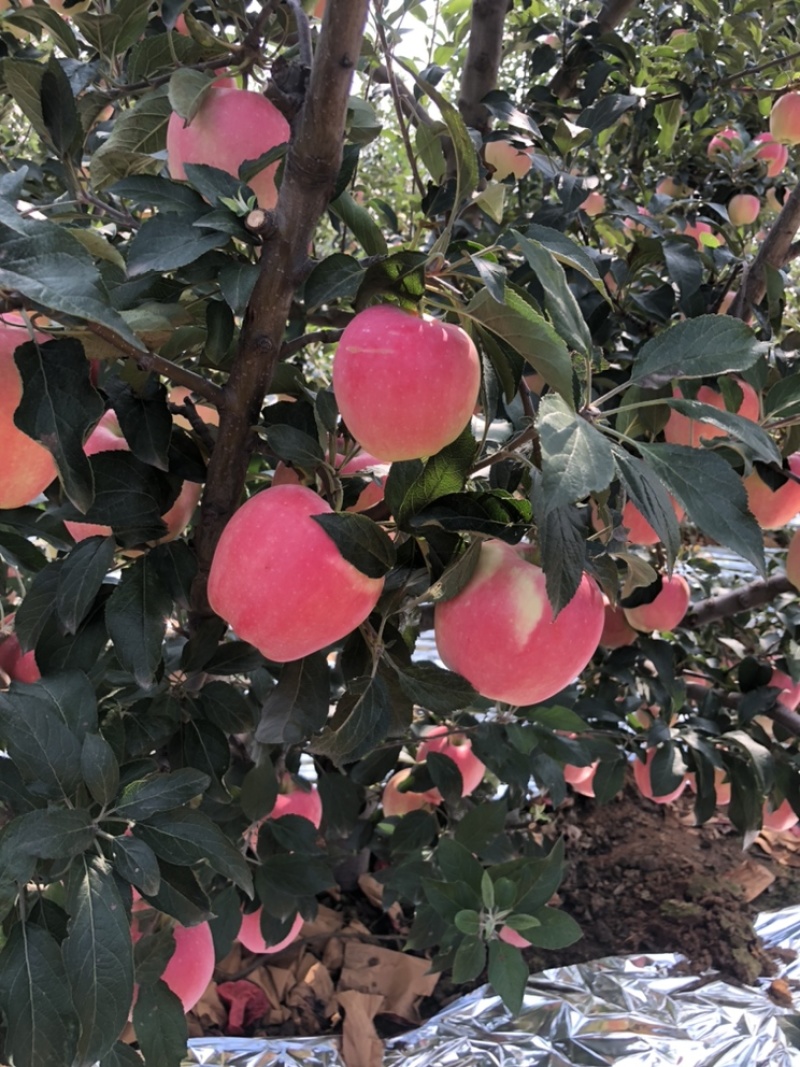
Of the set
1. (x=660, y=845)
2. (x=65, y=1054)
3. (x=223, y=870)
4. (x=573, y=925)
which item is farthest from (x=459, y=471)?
(x=660, y=845)

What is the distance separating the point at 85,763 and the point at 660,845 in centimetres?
174

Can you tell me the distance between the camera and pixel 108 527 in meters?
0.71

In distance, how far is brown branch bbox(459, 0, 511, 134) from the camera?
4.28 ft

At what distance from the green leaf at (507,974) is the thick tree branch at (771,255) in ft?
2.51

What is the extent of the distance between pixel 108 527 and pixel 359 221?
0.31 meters

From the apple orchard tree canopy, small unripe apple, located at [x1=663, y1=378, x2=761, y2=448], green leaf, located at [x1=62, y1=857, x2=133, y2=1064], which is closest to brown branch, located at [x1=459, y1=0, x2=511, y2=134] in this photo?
the apple orchard tree canopy

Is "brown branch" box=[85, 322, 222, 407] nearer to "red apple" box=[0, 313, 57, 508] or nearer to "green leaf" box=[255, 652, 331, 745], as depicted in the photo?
"red apple" box=[0, 313, 57, 508]

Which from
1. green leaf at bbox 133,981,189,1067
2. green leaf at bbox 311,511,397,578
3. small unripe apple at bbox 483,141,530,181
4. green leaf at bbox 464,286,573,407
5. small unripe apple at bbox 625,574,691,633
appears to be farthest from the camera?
small unripe apple at bbox 483,141,530,181

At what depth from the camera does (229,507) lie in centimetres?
69

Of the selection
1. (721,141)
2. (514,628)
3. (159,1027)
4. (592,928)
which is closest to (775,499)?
(514,628)

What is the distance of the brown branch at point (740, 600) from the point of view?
1.28 meters

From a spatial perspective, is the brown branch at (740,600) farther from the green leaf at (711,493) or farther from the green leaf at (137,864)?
the green leaf at (137,864)

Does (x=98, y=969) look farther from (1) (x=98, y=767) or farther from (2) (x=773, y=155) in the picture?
(2) (x=773, y=155)

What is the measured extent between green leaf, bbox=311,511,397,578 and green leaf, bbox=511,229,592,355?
0.58ft
